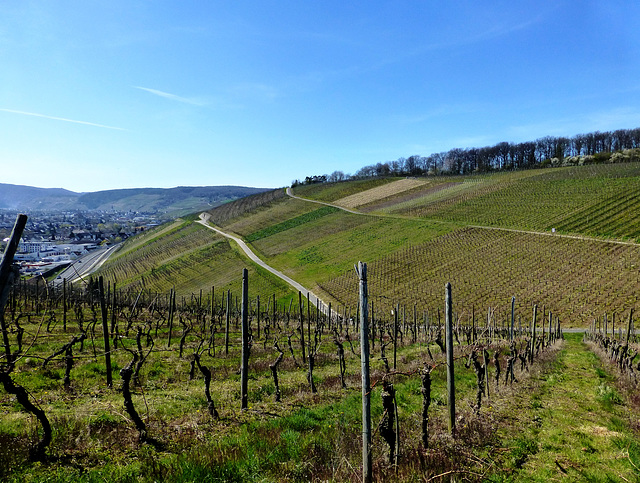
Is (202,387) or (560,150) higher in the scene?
(560,150)

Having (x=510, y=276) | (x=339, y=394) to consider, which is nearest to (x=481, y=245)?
(x=510, y=276)

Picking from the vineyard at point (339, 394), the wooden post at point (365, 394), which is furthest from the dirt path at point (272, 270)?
the wooden post at point (365, 394)

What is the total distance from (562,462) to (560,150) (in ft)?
491

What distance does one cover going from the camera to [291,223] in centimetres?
8850

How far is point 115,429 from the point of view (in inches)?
267

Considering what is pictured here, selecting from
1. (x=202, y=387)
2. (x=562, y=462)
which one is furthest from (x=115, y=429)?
(x=562, y=462)

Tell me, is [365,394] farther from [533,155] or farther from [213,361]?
[533,155]

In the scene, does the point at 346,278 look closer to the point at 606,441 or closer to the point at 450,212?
the point at 450,212

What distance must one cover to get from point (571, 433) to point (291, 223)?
82459 mm

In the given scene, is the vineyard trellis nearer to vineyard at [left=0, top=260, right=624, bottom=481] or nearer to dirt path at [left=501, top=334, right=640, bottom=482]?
vineyard at [left=0, top=260, right=624, bottom=481]

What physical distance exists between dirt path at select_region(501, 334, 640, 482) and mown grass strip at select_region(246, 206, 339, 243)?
242ft

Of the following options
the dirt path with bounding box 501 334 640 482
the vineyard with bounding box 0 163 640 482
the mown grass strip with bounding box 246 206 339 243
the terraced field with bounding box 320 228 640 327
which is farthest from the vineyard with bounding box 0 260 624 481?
the mown grass strip with bounding box 246 206 339 243

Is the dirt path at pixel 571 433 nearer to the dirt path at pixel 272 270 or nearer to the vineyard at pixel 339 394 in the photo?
the vineyard at pixel 339 394

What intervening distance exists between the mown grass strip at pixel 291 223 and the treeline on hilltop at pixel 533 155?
5796 centimetres
